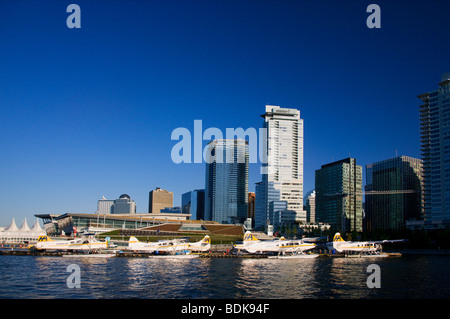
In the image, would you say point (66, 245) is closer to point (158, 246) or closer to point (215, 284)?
point (158, 246)

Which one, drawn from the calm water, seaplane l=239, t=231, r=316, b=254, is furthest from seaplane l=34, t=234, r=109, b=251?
the calm water

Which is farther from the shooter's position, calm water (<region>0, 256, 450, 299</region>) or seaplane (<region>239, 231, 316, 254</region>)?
seaplane (<region>239, 231, 316, 254</region>)

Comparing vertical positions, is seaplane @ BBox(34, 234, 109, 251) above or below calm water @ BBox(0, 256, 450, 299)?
below

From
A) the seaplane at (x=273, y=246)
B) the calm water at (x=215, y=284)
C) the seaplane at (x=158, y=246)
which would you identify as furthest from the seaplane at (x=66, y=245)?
the calm water at (x=215, y=284)

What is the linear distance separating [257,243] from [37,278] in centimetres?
9479

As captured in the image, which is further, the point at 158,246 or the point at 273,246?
the point at 273,246

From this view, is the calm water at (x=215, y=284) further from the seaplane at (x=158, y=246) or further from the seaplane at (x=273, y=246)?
the seaplane at (x=273, y=246)

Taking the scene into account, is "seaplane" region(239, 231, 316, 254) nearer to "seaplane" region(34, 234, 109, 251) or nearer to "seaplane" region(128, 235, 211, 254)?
"seaplane" region(128, 235, 211, 254)

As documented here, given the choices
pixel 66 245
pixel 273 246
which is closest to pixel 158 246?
pixel 66 245

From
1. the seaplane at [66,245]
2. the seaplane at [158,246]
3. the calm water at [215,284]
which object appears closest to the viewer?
the calm water at [215,284]

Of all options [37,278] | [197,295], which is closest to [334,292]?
[197,295]

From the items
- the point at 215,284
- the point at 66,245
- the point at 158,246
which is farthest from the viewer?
the point at 66,245

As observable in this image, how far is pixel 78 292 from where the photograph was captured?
62.6 metres
